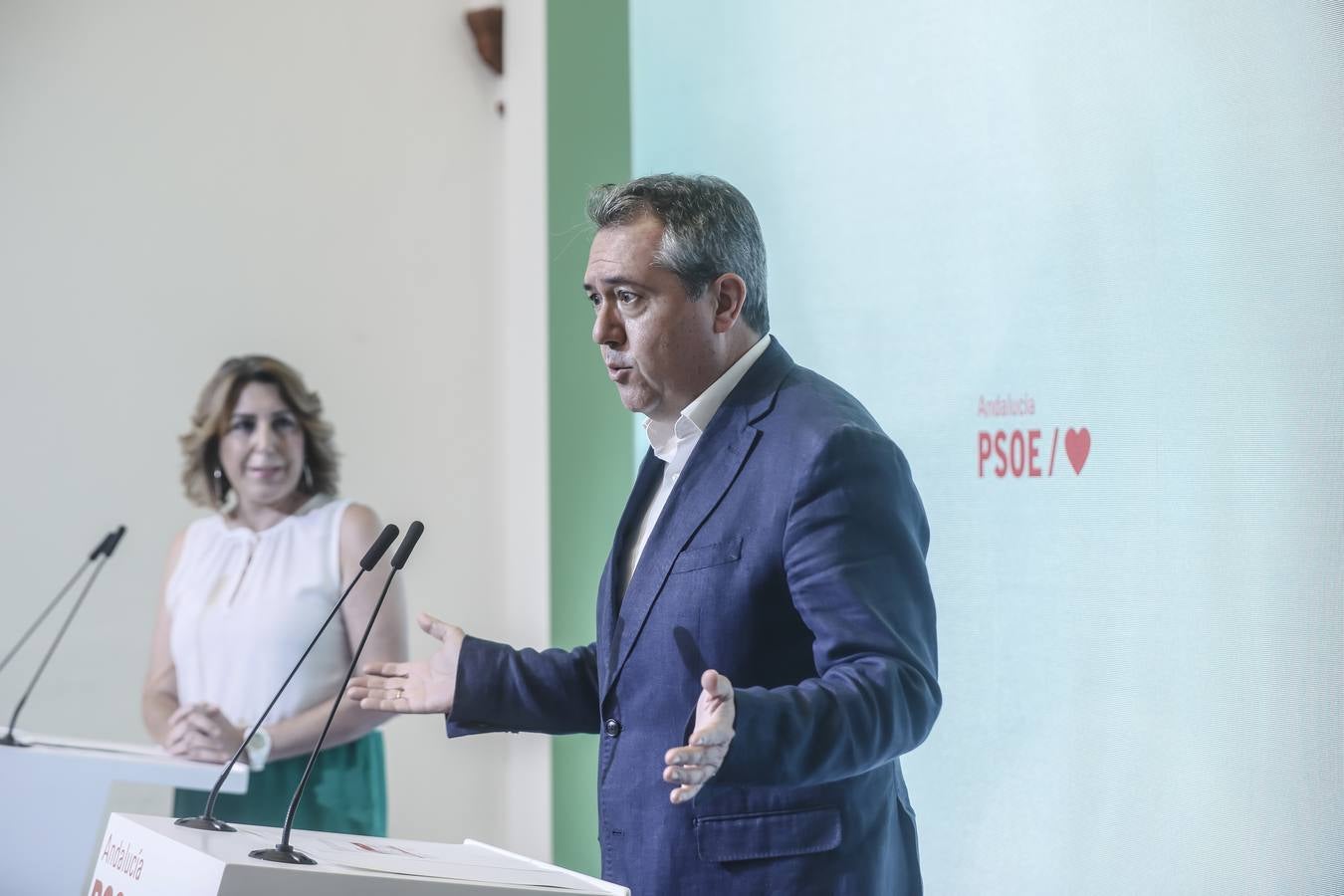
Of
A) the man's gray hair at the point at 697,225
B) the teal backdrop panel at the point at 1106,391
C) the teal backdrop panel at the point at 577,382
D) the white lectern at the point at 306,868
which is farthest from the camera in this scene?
the teal backdrop panel at the point at 577,382

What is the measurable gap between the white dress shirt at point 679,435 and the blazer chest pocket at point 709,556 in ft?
0.34

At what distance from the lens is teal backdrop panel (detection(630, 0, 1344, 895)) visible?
1.96 m

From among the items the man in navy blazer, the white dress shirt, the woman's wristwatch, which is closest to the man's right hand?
the man in navy blazer

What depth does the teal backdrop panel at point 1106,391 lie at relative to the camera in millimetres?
1962

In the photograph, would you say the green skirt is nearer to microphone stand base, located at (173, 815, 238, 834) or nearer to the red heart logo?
microphone stand base, located at (173, 815, 238, 834)

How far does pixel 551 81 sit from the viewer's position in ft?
12.8

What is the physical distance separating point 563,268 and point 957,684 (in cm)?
A: 191

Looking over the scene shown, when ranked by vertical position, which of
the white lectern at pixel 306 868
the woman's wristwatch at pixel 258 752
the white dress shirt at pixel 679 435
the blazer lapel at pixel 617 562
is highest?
the white dress shirt at pixel 679 435

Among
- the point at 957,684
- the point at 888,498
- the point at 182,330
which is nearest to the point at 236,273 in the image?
the point at 182,330

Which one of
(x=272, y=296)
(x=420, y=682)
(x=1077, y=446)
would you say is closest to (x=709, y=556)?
(x=420, y=682)

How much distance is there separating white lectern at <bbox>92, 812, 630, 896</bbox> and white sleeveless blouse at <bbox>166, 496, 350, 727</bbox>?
129cm

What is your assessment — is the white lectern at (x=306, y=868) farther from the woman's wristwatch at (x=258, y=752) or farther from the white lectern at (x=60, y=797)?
the woman's wristwatch at (x=258, y=752)

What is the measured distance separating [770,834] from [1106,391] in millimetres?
1084

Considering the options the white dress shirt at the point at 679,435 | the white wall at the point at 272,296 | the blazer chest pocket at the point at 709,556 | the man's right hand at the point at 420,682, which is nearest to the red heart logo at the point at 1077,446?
the white dress shirt at the point at 679,435
